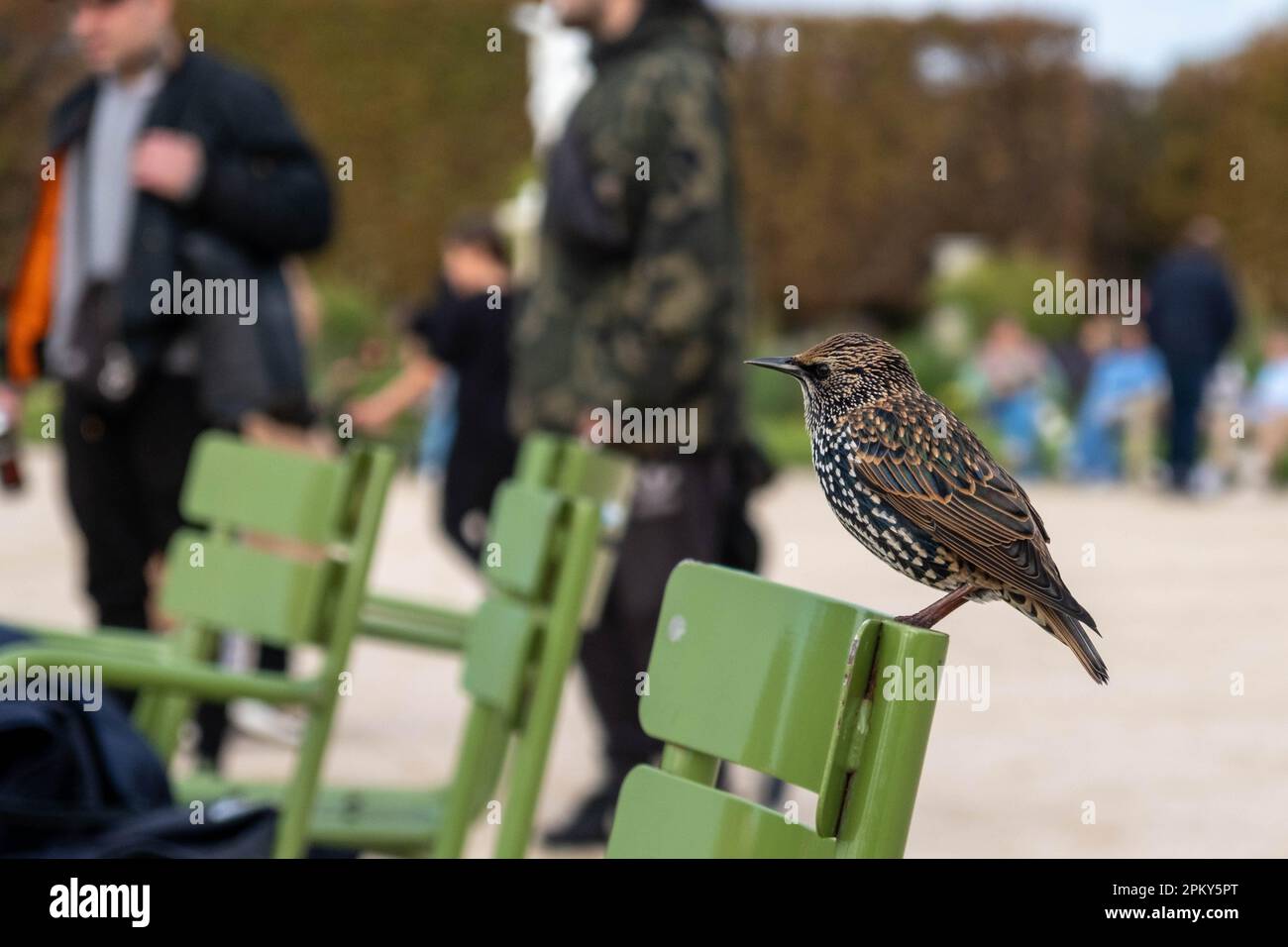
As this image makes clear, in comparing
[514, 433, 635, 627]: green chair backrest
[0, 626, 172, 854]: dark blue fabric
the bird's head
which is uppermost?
the bird's head

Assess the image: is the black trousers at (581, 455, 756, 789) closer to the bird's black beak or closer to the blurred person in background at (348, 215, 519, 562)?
the bird's black beak

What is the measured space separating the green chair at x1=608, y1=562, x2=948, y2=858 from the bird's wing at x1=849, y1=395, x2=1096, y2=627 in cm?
32

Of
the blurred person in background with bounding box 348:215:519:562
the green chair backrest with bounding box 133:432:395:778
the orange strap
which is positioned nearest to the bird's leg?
the green chair backrest with bounding box 133:432:395:778

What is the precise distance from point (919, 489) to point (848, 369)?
0.04m

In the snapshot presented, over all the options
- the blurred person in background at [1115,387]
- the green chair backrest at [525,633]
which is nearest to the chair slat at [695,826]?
the blurred person in background at [1115,387]

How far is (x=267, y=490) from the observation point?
136 inches

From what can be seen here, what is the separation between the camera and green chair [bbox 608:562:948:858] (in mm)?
1003

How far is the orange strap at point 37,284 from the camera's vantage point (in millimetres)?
4824

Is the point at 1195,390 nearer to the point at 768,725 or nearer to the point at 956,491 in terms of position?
the point at 768,725

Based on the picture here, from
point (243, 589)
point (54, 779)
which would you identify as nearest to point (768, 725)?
point (54, 779)

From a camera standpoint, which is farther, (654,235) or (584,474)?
(654,235)

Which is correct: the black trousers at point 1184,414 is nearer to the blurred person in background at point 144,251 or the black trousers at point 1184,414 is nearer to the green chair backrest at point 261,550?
the blurred person in background at point 144,251

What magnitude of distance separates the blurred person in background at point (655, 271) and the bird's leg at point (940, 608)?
2.37m
